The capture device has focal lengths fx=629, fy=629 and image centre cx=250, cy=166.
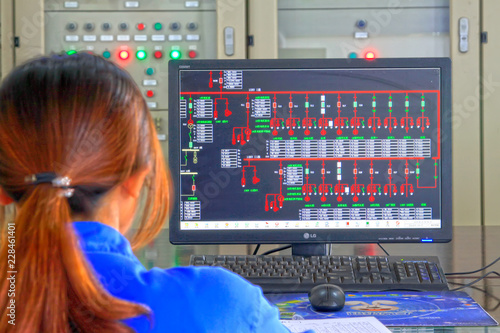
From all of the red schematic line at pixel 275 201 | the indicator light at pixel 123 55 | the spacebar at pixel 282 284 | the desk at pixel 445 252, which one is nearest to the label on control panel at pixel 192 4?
the indicator light at pixel 123 55

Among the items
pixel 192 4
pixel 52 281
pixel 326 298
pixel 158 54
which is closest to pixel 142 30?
pixel 158 54

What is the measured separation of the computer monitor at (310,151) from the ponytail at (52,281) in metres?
0.74

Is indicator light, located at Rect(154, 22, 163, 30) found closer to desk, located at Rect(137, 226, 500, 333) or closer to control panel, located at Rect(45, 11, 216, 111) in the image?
control panel, located at Rect(45, 11, 216, 111)

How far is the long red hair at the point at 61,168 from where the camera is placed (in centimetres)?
60

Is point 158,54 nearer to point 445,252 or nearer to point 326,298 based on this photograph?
point 445,252

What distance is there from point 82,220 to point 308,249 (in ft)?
2.63

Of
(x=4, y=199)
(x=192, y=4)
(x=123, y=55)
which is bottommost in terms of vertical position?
(x=4, y=199)

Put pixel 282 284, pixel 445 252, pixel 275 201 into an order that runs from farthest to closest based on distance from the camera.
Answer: pixel 445 252
pixel 275 201
pixel 282 284

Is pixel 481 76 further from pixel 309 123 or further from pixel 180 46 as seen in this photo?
pixel 309 123

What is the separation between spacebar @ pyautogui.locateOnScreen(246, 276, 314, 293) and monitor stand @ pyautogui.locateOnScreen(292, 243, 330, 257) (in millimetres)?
154

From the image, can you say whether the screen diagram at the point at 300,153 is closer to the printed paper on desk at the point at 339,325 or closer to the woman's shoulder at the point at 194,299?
the printed paper on desk at the point at 339,325

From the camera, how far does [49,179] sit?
0.62 meters

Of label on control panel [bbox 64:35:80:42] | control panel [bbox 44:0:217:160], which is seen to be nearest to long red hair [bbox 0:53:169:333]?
control panel [bbox 44:0:217:160]

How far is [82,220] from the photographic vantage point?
66 cm
